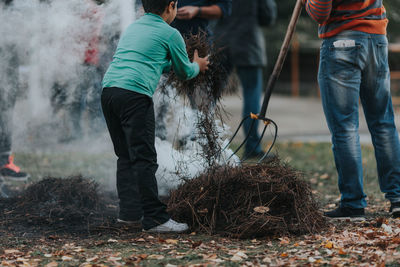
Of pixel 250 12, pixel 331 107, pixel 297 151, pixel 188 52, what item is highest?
pixel 250 12

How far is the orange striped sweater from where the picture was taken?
13.3 ft

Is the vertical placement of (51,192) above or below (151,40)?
below

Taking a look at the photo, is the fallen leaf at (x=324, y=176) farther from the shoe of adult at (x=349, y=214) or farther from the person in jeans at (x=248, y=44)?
the shoe of adult at (x=349, y=214)

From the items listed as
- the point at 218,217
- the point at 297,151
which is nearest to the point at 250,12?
the point at 297,151

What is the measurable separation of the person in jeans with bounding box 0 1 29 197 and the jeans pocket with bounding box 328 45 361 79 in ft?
8.67

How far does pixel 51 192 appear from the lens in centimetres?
468

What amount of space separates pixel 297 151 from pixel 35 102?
3.60 meters

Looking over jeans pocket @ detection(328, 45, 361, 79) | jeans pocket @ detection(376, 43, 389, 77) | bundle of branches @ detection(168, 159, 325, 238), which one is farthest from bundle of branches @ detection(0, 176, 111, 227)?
jeans pocket @ detection(376, 43, 389, 77)

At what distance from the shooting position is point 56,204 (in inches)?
178

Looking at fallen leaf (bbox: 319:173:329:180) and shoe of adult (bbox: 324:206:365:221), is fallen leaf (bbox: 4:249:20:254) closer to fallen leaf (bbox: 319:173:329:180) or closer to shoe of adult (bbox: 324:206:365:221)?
Result: shoe of adult (bbox: 324:206:365:221)

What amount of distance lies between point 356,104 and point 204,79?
1.03m

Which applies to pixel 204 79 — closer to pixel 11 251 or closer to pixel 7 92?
pixel 11 251

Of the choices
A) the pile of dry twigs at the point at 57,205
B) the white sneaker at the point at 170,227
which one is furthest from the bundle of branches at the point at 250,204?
the pile of dry twigs at the point at 57,205

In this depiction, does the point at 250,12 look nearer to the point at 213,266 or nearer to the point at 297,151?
the point at 297,151
